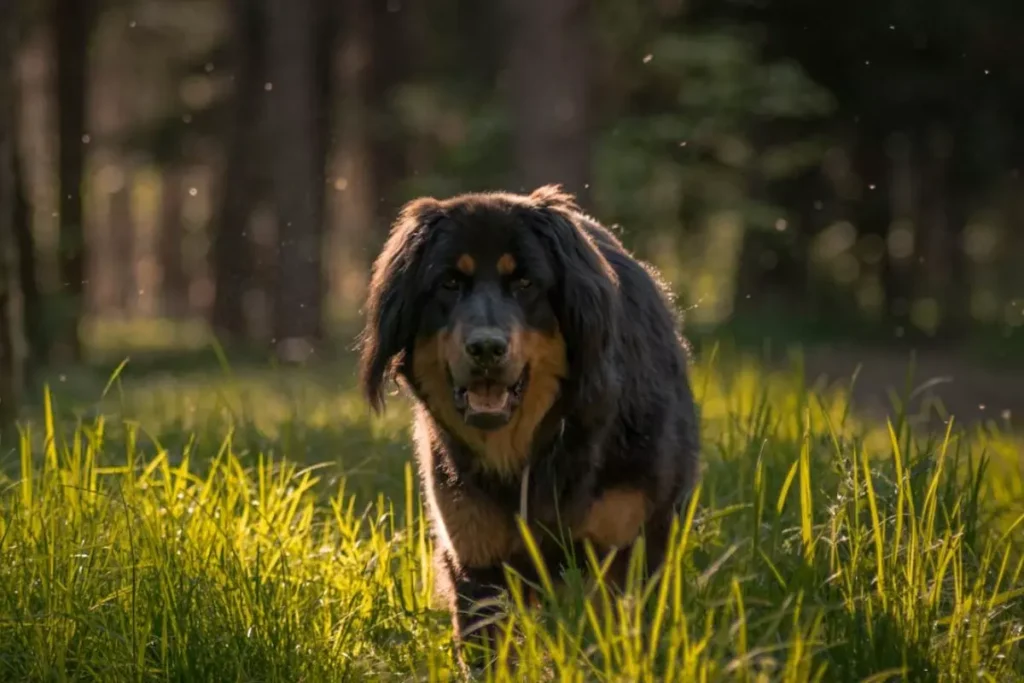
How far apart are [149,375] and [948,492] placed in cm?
1305

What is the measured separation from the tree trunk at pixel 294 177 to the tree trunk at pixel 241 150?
2.28 meters

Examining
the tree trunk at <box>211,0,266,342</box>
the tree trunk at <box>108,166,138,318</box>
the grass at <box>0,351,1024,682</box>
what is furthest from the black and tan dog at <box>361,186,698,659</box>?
the tree trunk at <box>108,166,138,318</box>

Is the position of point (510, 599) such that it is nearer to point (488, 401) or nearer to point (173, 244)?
point (488, 401)

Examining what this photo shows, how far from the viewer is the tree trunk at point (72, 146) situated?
19141 millimetres

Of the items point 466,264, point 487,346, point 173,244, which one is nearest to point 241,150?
point 466,264

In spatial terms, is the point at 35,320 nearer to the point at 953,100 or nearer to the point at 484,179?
the point at 484,179

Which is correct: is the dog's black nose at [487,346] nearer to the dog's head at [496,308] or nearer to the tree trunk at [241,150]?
the dog's head at [496,308]

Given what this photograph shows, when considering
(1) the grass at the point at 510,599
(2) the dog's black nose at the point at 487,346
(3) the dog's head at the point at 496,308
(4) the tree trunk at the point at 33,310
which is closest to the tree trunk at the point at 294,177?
(4) the tree trunk at the point at 33,310

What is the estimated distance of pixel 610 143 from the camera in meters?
17.2

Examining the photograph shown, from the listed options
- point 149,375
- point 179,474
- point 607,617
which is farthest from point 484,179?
point 607,617

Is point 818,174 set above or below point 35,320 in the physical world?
above

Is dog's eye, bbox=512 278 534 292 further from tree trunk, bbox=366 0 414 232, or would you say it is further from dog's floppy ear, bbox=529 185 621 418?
tree trunk, bbox=366 0 414 232

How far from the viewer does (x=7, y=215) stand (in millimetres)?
9117

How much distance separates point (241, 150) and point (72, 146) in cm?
230
